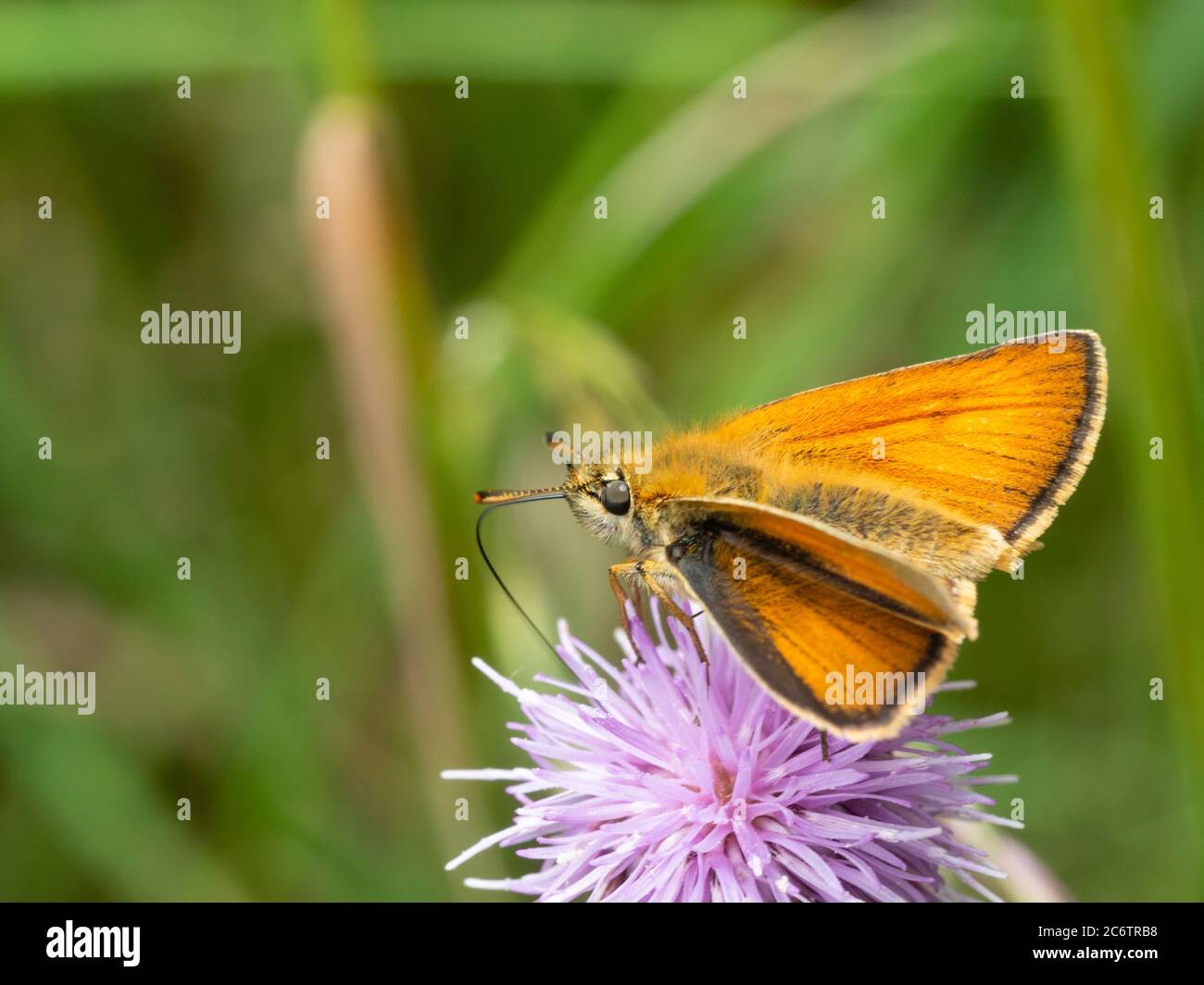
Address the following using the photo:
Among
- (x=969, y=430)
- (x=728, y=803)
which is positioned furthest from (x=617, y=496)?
(x=969, y=430)

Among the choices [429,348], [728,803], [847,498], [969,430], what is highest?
[429,348]

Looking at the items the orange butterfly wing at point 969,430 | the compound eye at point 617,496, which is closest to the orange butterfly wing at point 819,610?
Answer: the compound eye at point 617,496

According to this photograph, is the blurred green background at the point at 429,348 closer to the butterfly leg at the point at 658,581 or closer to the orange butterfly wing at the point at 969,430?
the orange butterfly wing at the point at 969,430

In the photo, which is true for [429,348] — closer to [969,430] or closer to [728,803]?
[969,430]

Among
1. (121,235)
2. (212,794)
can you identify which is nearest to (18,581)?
(212,794)

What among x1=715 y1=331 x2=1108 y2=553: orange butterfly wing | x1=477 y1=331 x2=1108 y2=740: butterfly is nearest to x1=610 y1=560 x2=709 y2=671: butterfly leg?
x1=477 y1=331 x2=1108 y2=740: butterfly

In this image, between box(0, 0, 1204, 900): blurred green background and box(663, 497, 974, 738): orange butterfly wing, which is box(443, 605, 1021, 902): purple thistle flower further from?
box(0, 0, 1204, 900): blurred green background
